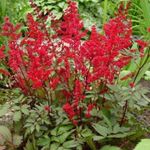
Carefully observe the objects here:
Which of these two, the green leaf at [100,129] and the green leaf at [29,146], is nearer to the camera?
the green leaf at [100,129]

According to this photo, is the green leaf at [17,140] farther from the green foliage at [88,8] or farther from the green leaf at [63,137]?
the green foliage at [88,8]

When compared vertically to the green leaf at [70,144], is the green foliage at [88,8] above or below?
above

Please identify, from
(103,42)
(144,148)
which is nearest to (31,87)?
(103,42)

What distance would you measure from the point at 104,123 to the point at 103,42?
1.80 ft


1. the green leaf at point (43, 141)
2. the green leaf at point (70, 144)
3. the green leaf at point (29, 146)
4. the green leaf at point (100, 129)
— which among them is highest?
the green leaf at point (100, 129)

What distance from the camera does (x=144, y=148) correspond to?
7.06 feet

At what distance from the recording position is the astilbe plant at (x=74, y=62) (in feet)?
8.63

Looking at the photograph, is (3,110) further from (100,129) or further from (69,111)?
(100,129)

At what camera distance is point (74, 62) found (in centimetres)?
284

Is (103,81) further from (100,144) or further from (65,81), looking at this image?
(100,144)

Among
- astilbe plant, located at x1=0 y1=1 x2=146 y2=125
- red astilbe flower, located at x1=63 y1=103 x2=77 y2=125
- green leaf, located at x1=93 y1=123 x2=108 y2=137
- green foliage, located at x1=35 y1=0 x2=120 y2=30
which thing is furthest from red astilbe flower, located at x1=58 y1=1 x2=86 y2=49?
green foliage, located at x1=35 y1=0 x2=120 y2=30

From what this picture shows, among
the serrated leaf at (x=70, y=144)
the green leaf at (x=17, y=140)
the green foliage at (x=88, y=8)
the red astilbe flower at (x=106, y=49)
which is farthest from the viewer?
the green foliage at (x=88, y=8)

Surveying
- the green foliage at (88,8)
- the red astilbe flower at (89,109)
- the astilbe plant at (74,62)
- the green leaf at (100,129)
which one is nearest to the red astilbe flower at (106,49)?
the astilbe plant at (74,62)

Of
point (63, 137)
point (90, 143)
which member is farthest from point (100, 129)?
point (63, 137)
